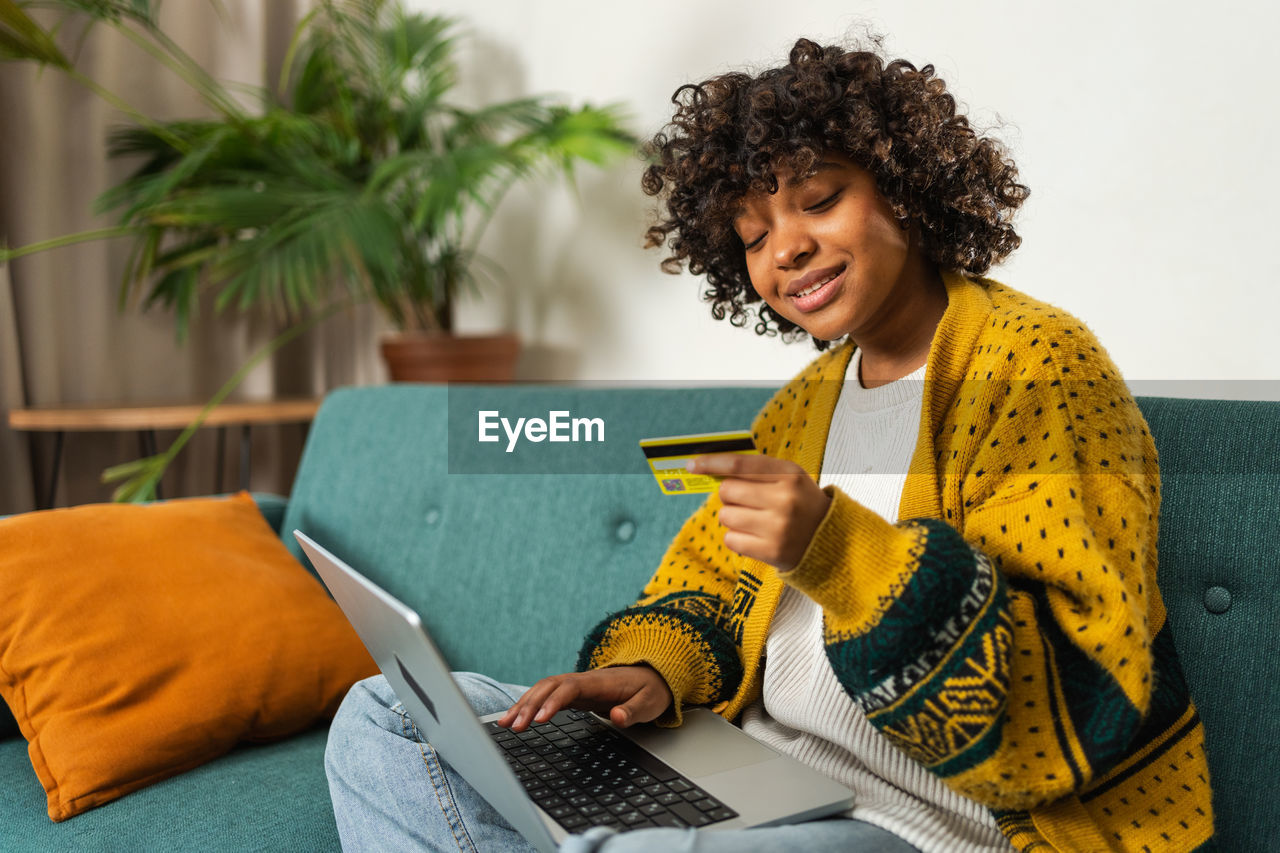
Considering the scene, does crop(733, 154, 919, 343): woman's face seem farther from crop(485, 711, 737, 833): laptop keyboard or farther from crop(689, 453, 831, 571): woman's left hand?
crop(485, 711, 737, 833): laptop keyboard

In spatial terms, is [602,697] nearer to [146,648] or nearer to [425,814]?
[425,814]

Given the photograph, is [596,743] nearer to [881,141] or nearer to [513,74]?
[881,141]

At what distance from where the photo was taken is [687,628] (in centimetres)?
100

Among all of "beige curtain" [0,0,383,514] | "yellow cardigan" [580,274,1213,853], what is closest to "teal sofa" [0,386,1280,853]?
"yellow cardigan" [580,274,1213,853]

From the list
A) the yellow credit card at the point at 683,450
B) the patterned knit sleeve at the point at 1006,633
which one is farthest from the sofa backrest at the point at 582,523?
the yellow credit card at the point at 683,450

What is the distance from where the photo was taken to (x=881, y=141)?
3.10 ft

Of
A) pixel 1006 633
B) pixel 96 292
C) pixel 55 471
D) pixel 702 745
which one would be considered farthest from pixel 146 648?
pixel 96 292

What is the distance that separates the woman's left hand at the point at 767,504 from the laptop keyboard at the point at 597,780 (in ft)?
0.71

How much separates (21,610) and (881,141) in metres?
1.12

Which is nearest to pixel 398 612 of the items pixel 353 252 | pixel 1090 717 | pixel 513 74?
pixel 1090 717

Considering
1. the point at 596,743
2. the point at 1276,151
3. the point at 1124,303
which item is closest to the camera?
the point at 596,743

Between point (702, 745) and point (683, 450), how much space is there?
0.35 meters

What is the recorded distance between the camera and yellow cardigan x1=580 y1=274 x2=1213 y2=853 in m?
0.68

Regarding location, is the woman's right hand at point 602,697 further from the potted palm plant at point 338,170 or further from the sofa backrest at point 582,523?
the potted palm plant at point 338,170
